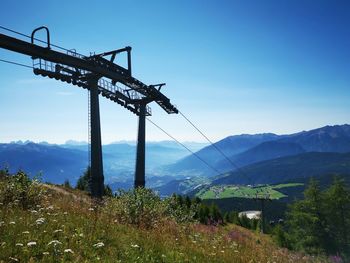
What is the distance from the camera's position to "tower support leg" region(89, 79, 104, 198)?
95.3 ft

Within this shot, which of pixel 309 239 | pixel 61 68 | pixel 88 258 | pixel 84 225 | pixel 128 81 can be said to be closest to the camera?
pixel 88 258

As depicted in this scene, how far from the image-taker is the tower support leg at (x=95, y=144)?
2906 cm

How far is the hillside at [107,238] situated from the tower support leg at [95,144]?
15.7m

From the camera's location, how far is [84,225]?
9734mm

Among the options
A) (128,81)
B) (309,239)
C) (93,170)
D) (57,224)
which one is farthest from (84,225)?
(309,239)

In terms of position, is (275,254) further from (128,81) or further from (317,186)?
(317,186)

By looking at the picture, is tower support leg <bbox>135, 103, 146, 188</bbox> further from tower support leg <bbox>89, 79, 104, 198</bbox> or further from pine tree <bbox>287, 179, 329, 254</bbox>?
pine tree <bbox>287, 179, 329, 254</bbox>

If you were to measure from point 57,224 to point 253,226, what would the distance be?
9264 cm

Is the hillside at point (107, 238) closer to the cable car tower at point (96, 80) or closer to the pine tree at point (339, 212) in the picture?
the cable car tower at point (96, 80)

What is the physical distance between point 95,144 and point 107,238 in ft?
68.7

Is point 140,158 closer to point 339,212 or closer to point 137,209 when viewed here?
point 137,209

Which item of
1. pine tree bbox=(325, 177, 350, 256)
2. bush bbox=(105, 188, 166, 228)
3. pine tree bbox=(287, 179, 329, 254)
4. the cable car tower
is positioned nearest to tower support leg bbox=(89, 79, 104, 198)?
the cable car tower

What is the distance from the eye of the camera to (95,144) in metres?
29.3

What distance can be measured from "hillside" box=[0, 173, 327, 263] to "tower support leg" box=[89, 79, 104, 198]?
1569cm
